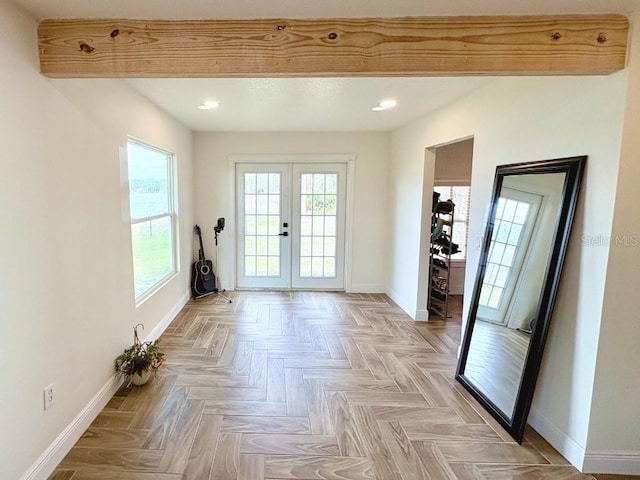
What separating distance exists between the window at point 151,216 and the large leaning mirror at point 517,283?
293 centimetres

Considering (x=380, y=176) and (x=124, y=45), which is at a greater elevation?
(x=124, y=45)

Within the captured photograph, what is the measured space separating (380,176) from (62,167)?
4060 millimetres

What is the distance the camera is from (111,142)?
260 cm

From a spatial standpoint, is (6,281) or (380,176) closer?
(6,281)

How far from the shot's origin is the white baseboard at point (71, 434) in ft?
5.94

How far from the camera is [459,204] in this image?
17.2 feet

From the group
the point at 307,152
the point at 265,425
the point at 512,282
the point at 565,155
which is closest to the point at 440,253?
the point at 512,282

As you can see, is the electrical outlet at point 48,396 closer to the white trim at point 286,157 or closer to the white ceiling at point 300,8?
the white ceiling at point 300,8

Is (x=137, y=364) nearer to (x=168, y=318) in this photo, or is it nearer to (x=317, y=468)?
(x=168, y=318)

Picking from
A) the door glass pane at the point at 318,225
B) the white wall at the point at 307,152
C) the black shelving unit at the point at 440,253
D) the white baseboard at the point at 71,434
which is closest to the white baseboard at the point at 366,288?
the white wall at the point at 307,152

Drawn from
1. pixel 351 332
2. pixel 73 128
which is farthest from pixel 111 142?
pixel 351 332

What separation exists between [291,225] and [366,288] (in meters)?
1.51

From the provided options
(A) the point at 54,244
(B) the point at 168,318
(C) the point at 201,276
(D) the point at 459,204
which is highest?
(D) the point at 459,204

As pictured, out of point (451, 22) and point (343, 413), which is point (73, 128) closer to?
point (451, 22)
